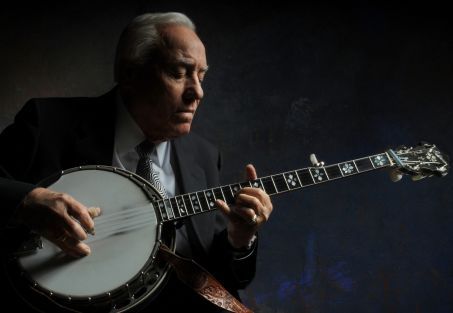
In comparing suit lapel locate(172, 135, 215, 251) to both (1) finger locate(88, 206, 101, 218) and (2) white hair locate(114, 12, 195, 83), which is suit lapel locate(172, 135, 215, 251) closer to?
(2) white hair locate(114, 12, 195, 83)

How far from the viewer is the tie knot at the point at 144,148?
5.03 feet

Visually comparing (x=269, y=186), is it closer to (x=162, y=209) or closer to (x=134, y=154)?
(x=162, y=209)

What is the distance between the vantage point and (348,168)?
1.47 m

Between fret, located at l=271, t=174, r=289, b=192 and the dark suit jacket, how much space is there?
0.25 metres

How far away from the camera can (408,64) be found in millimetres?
2145

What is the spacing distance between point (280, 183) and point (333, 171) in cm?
17

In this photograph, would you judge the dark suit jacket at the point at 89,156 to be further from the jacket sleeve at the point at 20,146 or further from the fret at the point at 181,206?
the fret at the point at 181,206

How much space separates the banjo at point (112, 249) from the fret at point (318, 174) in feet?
0.20

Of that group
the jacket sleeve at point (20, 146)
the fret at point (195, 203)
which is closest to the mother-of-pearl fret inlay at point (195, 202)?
the fret at point (195, 203)

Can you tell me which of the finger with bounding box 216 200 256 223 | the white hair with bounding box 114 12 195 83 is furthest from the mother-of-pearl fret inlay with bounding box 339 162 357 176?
Answer: the white hair with bounding box 114 12 195 83

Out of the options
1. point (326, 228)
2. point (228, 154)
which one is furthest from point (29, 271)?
point (326, 228)

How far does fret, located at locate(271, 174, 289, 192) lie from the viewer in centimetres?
139

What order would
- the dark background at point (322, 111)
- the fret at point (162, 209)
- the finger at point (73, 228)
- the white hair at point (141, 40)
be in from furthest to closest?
the dark background at point (322, 111) → the white hair at point (141, 40) → the fret at point (162, 209) → the finger at point (73, 228)

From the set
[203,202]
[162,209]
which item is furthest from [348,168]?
[162,209]
